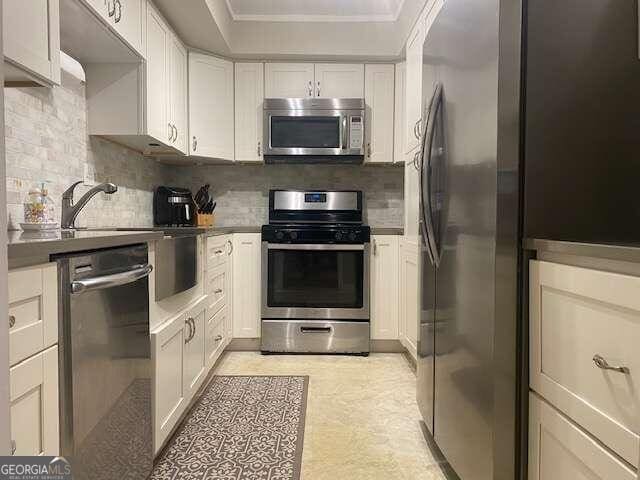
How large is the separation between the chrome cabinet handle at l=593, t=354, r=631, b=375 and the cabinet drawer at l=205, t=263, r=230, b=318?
190cm

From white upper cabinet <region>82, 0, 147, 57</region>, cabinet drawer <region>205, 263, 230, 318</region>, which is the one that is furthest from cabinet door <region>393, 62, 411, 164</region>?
white upper cabinet <region>82, 0, 147, 57</region>

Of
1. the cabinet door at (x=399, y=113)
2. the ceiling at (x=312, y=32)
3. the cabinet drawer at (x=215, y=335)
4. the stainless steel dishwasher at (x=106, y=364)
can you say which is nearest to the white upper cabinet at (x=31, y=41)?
the stainless steel dishwasher at (x=106, y=364)

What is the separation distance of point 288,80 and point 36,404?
112 inches

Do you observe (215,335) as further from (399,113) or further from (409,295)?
(399,113)

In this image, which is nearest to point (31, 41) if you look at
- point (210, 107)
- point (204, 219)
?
point (210, 107)

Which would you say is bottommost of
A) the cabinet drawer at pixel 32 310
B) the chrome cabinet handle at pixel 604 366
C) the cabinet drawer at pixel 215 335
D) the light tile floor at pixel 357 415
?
the light tile floor at pixel 357 415

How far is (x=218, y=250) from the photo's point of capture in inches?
105

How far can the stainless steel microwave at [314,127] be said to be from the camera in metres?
3.16

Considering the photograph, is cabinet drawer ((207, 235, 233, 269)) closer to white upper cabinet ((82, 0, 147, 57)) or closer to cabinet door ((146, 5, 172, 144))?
cabinet door ((146, 5, 172, 144))

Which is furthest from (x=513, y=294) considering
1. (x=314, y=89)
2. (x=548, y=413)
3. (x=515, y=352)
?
(x=314, y=89)

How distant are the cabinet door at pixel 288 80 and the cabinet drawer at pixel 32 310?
8.52ft

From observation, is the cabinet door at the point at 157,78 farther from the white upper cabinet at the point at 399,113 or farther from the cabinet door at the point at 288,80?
the white upper cabinet at the point at 399,113

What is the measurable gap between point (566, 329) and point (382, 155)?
2.49 metres

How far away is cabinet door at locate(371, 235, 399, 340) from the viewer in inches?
124
